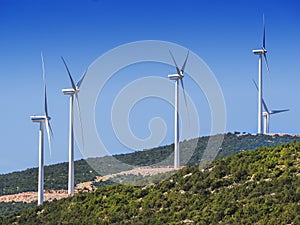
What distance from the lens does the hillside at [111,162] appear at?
317 ft

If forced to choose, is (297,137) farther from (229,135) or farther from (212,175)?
(212,175)

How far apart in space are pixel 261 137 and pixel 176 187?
42.9 metres

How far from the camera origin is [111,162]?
10675cm

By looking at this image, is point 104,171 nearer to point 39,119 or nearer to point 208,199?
point 39,119

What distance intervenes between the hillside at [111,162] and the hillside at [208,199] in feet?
92.4

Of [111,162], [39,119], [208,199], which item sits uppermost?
[39,119]

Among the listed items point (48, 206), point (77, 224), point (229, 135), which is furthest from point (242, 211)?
point (229, 135)

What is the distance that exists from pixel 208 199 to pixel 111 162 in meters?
50.7

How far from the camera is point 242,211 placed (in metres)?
52.2

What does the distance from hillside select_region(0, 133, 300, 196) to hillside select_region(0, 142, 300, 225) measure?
2817 centimetres

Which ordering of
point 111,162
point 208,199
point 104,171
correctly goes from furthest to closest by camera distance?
point 111,162 → point 104,171 → point 208,199

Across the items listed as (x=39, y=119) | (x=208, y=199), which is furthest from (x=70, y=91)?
(x=208, y=199)

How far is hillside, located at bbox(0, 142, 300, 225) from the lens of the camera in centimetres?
5209

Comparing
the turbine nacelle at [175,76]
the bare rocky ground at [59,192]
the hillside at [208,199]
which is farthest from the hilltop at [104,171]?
the hillside at [208,199]
